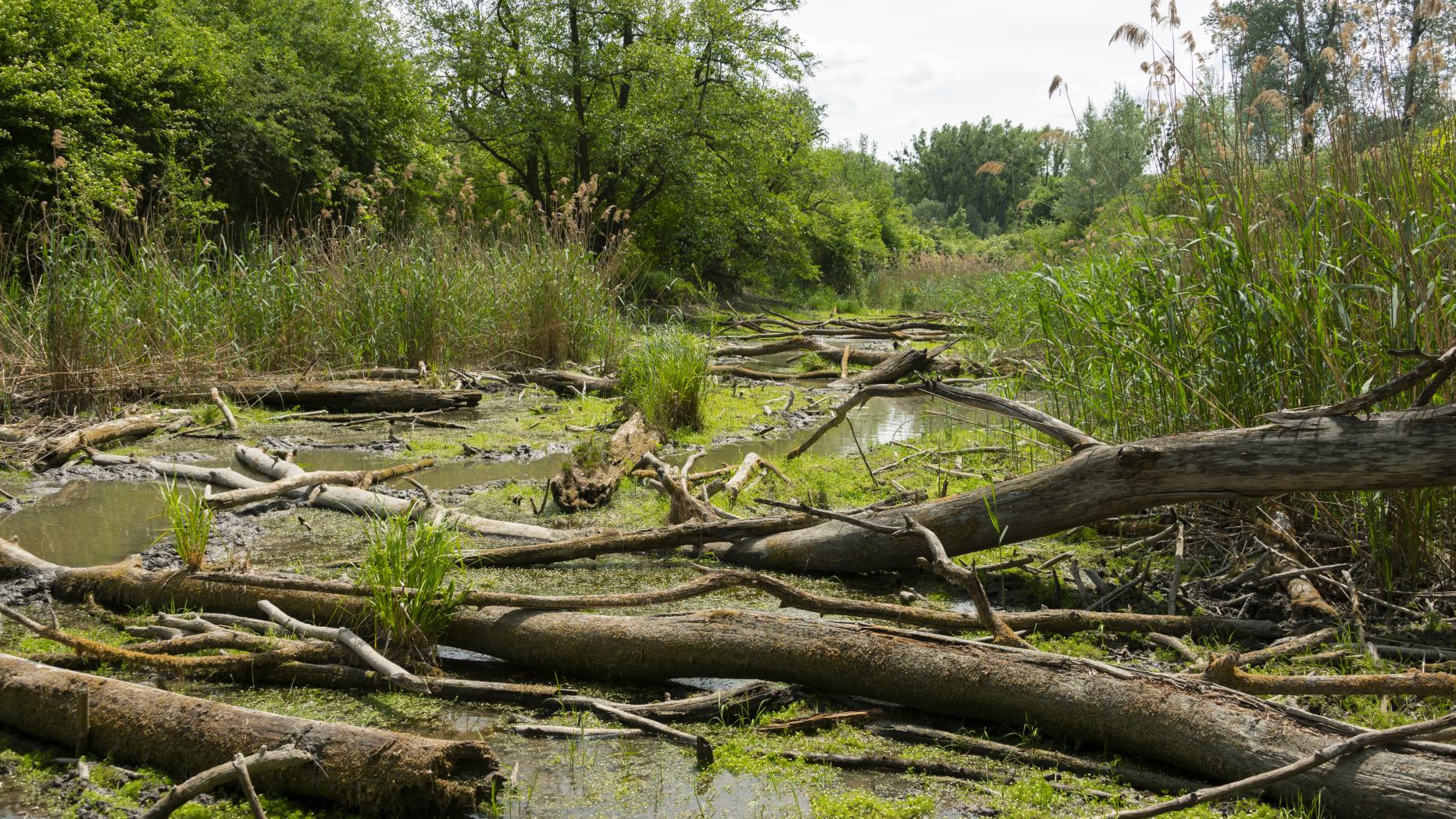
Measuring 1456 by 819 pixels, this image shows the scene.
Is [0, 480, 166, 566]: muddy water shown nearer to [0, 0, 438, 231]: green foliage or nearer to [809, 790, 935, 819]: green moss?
[0, 0, 438, 231]: green foliage

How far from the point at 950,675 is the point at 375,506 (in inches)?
148

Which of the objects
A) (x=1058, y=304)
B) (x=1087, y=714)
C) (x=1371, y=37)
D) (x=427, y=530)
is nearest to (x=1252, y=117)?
(x=1371, y=37)

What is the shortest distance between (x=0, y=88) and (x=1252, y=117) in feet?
51.2

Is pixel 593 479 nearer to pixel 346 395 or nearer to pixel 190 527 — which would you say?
pixel 190 527

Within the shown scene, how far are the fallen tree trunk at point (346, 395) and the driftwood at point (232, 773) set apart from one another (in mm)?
7190

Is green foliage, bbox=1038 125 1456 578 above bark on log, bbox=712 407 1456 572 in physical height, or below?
above

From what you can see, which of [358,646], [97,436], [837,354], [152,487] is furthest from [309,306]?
[358,646]

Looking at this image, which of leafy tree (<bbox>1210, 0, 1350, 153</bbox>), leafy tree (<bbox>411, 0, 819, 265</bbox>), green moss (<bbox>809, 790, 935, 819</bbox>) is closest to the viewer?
green moss (<bbox>809, 790, 935, 819</bbox>)

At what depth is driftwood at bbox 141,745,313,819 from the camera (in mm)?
2205

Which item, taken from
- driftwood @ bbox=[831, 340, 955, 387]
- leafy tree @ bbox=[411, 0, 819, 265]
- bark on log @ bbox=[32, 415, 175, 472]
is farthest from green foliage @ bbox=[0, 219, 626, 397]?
leafy tree @ bbox=[411, 0, 819, 265]

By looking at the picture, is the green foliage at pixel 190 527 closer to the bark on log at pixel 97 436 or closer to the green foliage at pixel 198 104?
the bark on log at pixel 97 436

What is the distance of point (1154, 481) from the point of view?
392cm

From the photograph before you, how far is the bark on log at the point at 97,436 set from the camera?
22.5 feet

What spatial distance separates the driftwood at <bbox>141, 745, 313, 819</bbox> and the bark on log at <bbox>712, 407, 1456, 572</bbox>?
8.79ft
